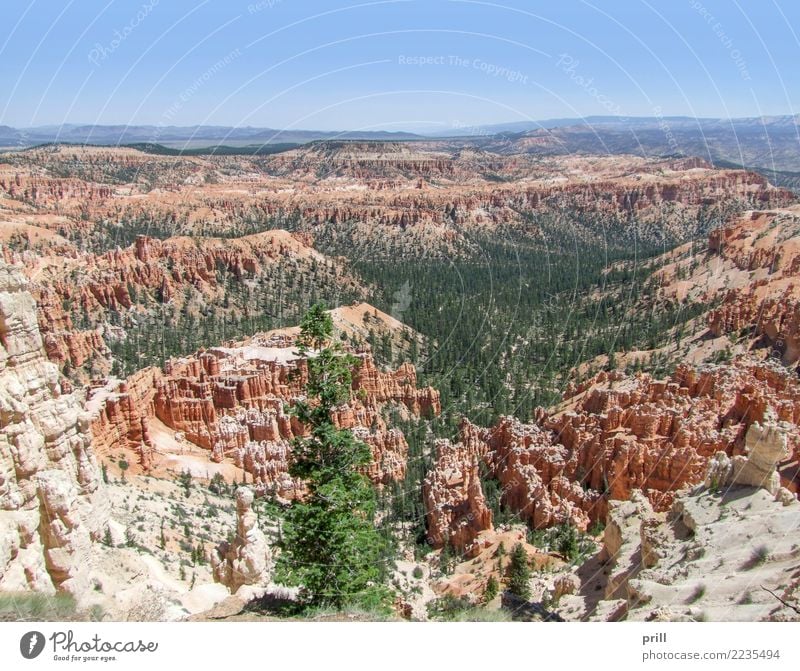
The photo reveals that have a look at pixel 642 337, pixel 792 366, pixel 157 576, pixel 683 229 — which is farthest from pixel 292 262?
pixel 683 229

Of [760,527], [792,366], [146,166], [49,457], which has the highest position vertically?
[146,166]

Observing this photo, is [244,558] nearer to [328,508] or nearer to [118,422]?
[328,508]

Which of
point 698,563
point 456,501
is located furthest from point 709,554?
point 456,501

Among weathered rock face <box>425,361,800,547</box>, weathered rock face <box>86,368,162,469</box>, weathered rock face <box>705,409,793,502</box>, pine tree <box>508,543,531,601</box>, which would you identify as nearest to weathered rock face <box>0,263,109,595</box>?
pine tree <box>508,543,531,601</box>

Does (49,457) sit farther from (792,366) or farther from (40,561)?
(792,366)
